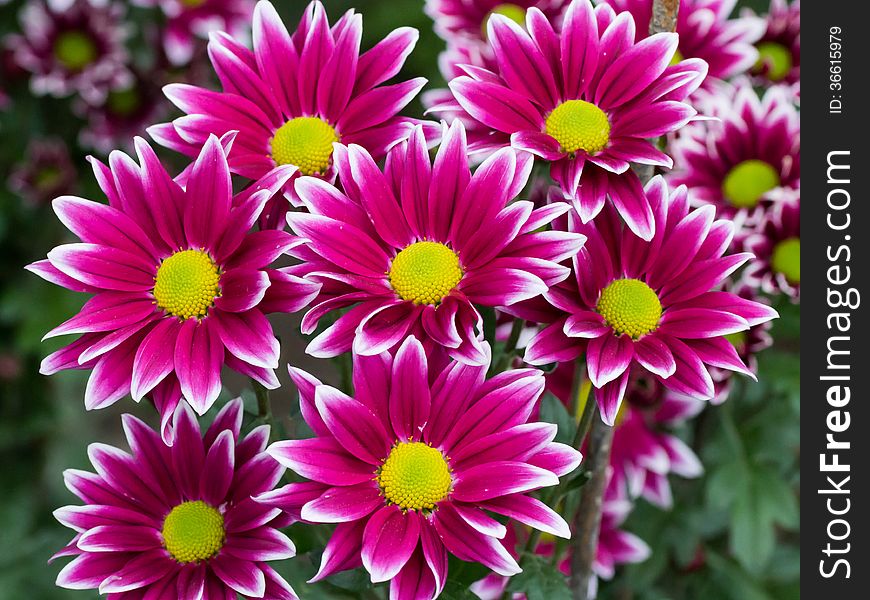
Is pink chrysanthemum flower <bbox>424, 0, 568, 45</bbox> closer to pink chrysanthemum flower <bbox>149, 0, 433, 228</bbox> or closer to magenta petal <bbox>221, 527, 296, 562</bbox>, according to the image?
pink chrysanthemum flower <bbox>149, 0, 433, 228</bbox>

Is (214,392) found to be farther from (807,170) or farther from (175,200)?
(807,170)

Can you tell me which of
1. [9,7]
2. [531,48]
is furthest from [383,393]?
[9,7]

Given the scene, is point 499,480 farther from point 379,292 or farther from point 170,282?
point 170,282

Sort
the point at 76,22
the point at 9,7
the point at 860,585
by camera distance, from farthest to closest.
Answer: the point at 9,7
the point at 76,22
the point at 860,585

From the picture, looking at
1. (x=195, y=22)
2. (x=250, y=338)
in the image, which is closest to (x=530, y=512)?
(x=250, y=338)

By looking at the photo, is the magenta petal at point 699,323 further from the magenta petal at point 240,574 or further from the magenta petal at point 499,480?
the magenta petal at point 240,574

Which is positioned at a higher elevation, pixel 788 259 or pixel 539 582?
pixel 788 259
